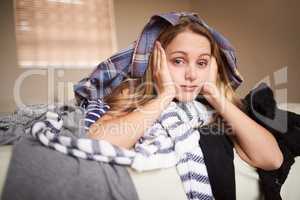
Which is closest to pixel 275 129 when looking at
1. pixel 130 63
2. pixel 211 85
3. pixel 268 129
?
pixel 268 129

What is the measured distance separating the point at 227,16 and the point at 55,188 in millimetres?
1890

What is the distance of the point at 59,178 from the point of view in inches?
20.5

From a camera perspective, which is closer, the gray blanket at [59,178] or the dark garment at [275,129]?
the gray blanket at [59,178]

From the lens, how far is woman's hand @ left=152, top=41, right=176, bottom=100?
767mm

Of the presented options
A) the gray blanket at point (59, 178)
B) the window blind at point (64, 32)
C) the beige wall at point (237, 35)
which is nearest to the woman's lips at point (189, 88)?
the gray blanket at point (59, 178)

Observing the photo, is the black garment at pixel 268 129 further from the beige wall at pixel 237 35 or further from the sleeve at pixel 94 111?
the beige wall at pixel 237 35

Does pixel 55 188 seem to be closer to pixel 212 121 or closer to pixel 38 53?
pixel 212 121

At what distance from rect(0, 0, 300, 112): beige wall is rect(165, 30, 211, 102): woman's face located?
0.80m

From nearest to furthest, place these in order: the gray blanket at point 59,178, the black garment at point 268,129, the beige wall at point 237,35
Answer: the gray blanket at point 59,178 < the black garment at point 268,129 < the beige wall at point 237,35

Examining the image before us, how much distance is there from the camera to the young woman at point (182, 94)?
0.66 meters

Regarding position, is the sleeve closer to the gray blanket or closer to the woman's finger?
the gray blanket

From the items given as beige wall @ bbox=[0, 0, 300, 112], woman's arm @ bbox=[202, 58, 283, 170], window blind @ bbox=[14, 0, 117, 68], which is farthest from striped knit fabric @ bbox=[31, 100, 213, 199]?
window blind @ bbox=[14, 0, 117, 68]

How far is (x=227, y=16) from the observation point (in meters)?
2.04

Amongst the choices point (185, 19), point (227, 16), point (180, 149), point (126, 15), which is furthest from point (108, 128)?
point (126, 15)
